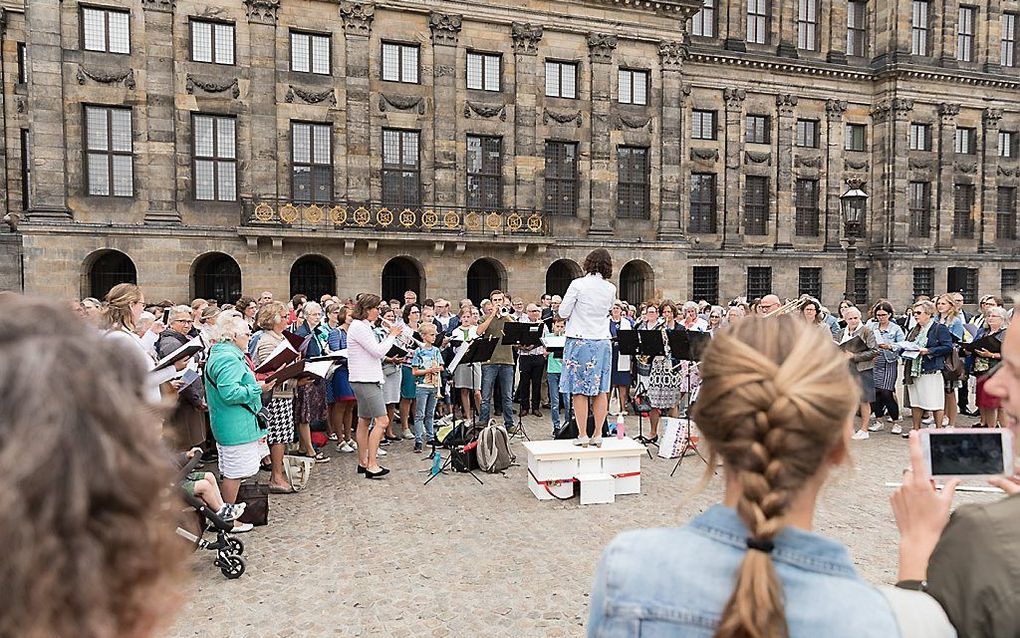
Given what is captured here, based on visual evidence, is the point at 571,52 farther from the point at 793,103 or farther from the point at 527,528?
the point at 527,528

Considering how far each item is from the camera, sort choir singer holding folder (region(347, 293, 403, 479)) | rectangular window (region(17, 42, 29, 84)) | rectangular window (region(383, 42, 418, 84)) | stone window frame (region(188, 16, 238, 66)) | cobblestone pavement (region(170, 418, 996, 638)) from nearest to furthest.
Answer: cobblestone pavement (region(170, 418, 996, 638))
choir singer holding folder (region(347, 293, 403, 479))
stone window frame (region(188, 16, 238, 66))
rectangular window (region(17, 42, 29, 84))
rectangular window (region(383, 42, 418, 84))

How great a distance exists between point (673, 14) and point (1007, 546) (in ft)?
95.5

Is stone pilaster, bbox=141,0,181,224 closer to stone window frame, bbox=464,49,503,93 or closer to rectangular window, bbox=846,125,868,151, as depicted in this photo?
stone window frame, bbox=464,49,503,93

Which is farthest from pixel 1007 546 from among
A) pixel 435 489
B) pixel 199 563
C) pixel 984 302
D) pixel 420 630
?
pixel 984 302

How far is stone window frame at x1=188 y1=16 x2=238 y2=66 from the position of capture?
21.9m

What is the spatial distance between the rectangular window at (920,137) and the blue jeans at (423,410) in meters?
33.5

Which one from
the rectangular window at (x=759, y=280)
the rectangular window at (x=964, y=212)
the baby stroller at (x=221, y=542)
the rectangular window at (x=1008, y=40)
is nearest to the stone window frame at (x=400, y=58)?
the rectangular window at (x=759, y=280)

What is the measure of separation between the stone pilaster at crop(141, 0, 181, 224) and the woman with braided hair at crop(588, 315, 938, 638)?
2347 cm

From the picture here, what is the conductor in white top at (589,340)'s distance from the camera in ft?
24.6

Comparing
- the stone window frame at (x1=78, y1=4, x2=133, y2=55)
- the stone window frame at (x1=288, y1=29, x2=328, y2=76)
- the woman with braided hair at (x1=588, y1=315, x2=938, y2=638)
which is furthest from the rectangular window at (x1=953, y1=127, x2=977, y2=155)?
the woman with braided hair at (x1=588, y1=315, x2=938, y2=638)

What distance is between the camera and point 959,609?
60.8 inches

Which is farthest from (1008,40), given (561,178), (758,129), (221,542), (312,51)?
(221,542)

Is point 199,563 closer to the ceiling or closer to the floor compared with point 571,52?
closer to the floor

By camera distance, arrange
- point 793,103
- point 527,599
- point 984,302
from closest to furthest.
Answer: point 527,599 → point 984,302 → point 793,103
